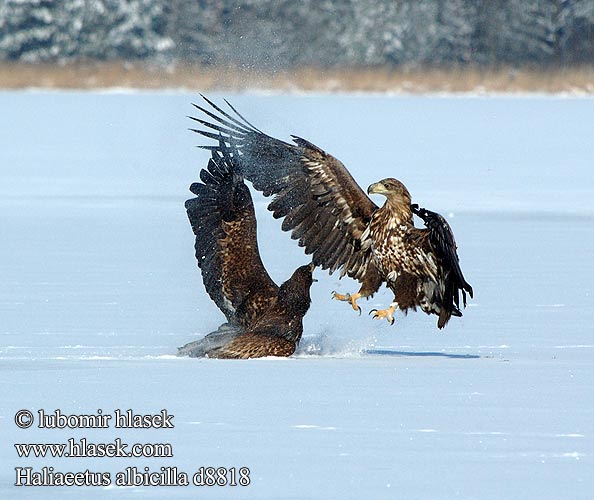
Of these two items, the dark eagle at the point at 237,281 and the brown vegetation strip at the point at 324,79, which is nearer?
the dark eagle at the point at 237,281

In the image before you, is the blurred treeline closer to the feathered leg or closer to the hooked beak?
the feathered leg

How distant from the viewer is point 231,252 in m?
7.43

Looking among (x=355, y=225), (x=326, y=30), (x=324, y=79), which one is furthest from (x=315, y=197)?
(x=326, y=30)

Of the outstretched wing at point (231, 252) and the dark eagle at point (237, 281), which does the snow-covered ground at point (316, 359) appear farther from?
the outstretched wing at point (231, 252)

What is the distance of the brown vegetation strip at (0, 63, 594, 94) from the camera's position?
39.8m

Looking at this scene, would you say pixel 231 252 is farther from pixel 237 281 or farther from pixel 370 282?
pixel 370 282

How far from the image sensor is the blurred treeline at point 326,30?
5059 cm

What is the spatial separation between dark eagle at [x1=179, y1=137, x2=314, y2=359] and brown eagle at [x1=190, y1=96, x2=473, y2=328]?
162 mm

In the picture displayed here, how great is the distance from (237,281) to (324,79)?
1367 inches

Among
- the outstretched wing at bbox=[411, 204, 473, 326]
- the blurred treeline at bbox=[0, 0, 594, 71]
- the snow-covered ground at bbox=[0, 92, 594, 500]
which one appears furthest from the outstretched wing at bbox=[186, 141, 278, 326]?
the blurred treeline at bbox=[0, 0, 594, 71]

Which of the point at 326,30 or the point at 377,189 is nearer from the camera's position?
the point at 377,189

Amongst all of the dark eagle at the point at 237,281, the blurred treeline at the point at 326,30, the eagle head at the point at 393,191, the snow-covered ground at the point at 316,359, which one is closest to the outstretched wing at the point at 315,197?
the dark eagle at the point at 237,281

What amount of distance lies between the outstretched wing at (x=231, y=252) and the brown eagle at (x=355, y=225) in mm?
192

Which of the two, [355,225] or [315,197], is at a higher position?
[315,197]
